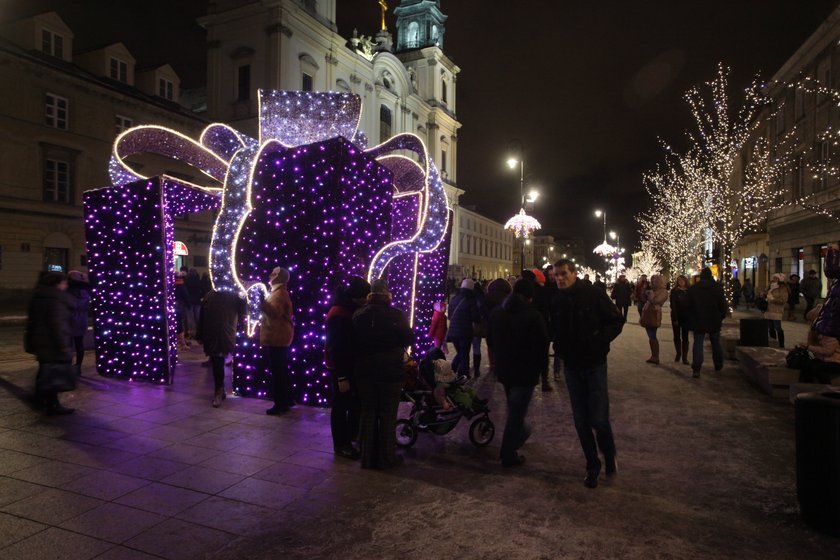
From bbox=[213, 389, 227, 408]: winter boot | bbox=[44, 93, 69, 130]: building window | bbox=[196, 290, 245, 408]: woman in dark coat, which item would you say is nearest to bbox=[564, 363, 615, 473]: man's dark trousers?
bbox=[196, 290, 245, 408]: woman in dark coat

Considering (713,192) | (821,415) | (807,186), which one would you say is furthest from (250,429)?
(807,186)

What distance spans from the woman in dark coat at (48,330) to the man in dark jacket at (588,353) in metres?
5.81

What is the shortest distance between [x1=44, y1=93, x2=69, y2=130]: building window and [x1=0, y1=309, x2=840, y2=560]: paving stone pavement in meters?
22.6

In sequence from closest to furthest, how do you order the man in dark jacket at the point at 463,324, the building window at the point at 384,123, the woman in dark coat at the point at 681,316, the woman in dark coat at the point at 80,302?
1. the woman in dark coat at the point at 80,302
2. the man in dark jacket at the point at 463,324
3. the woman in dark coat at the point at 681,316
4. the building window at the point at 384,123

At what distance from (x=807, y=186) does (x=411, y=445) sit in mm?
28073

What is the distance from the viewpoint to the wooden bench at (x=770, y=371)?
7963mm

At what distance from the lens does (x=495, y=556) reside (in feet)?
11.3

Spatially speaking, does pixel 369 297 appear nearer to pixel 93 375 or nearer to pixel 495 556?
pixel 495 556

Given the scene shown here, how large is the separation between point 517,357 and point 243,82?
128ft

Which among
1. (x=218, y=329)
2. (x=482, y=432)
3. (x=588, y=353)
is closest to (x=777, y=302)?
(x=482, y=432)

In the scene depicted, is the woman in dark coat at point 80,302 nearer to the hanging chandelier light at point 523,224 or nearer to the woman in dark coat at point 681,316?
the woman in dark coat at point 681,316

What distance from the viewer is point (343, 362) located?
16.8 ft

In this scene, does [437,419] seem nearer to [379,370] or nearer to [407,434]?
[407,434]

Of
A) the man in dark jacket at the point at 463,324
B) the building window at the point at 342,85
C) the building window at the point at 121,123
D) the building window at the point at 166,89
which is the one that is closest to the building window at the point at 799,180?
the man in dark jacket at the point at 463,324
